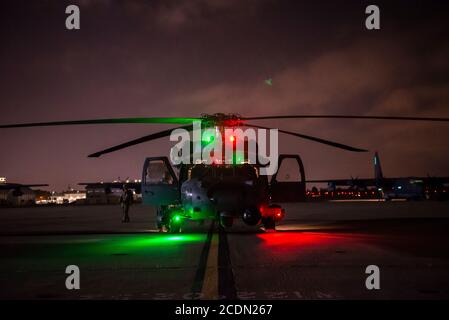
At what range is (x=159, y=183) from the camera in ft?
59.8

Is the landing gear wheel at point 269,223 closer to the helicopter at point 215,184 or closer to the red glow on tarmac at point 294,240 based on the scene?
the helicopter at point 215,184

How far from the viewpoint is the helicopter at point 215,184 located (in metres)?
15.5

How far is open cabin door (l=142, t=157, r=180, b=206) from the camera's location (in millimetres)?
18000

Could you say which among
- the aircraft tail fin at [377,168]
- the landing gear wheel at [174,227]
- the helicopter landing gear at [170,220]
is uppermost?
the aircraft tail fin at [377,168]

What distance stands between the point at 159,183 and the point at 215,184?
3.08 m

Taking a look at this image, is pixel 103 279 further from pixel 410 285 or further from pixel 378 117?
pixel 378 117

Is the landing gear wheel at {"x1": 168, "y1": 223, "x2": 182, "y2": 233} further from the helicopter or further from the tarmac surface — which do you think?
the tarmac surface

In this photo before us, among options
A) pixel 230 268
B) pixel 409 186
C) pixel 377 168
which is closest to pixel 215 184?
pixel 230 268

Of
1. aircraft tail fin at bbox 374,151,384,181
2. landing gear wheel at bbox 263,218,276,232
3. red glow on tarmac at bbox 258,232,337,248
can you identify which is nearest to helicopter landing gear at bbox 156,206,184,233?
landing gear wheel at bbox 263,218,276,232

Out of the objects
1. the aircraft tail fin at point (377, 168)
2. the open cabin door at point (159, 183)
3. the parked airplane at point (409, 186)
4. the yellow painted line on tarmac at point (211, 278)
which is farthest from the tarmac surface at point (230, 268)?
the aircraft tail fin at point (377, 168)

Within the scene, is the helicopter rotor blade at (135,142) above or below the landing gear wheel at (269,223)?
above

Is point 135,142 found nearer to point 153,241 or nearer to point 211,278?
point 153,241
